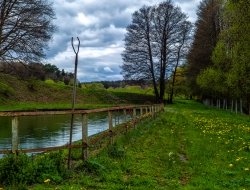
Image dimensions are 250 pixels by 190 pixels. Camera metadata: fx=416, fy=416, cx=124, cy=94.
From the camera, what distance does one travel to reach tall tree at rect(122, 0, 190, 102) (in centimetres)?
6869

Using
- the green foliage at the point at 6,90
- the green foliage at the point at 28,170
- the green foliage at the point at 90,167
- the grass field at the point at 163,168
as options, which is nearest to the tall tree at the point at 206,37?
the green foliage at the point at 6,90

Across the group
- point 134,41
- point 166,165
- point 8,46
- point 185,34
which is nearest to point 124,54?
point 134,41

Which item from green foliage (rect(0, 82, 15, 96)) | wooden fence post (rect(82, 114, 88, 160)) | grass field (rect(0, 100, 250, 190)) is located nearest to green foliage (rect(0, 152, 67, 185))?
grass field (rect(0, 100, 250, 190))

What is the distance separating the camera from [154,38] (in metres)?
69.4

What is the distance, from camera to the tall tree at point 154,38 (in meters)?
68.7

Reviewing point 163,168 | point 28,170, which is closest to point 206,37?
point 163,168

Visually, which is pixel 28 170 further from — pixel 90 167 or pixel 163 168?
pixel 163 168

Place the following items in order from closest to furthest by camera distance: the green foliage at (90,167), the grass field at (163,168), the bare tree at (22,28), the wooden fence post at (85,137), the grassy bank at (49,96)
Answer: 1. the grass field at (163,168)
2. the green foliage at (90,167)
3. the wooden fence post at (85,137)
4. the bare tree at (22,28)
5. the grassy bank at (49,96)

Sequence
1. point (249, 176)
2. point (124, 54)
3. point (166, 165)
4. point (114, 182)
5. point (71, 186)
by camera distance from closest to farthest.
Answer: point (71, 186) < point (114, 182) < point (249, 176) < point (166, 165) < point (124, 54)

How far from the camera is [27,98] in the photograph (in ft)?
185

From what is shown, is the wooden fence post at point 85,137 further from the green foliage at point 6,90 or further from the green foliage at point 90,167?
the green foliage at point 6,90

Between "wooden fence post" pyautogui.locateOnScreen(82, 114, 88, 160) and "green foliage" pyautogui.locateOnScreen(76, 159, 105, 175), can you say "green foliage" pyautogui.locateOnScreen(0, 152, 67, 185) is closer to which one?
"green foliage" pyautogui.locateOnScreen(76, 159, 105, 175)

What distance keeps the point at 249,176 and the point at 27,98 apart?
49181 mm

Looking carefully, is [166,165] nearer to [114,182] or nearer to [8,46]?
[114,182]
